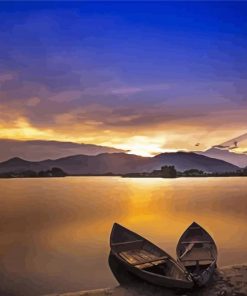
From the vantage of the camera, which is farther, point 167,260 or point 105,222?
point 105,222

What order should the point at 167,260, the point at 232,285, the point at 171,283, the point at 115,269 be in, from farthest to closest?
the point at 115,269, the point at 167,260, the point at 232,285, the point at 171,283

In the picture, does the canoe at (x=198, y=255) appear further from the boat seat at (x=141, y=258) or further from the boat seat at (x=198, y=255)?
the boat seat at (x=141, y=258)

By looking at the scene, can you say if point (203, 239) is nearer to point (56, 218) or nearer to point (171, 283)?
point (171, 283)

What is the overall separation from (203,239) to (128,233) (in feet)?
15.5

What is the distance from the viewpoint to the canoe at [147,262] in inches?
524

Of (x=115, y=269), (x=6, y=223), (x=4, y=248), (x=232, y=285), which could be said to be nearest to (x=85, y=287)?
(x=115, y=269)

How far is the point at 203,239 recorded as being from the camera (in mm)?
20125

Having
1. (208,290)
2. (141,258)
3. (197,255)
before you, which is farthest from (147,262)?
(197,255)

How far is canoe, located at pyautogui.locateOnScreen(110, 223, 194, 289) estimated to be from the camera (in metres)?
13.3

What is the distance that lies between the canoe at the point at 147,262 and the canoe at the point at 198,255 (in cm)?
69

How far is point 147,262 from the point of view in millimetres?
15516

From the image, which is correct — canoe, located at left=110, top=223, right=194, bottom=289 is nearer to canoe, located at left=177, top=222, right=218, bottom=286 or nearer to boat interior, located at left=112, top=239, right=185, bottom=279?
boat interior, located at left=112, top=239, right=185, bottom=279

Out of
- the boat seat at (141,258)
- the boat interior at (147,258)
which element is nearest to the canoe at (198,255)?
the boat interior at (147,258)

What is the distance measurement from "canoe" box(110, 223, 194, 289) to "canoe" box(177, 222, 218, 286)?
27.3 inches
